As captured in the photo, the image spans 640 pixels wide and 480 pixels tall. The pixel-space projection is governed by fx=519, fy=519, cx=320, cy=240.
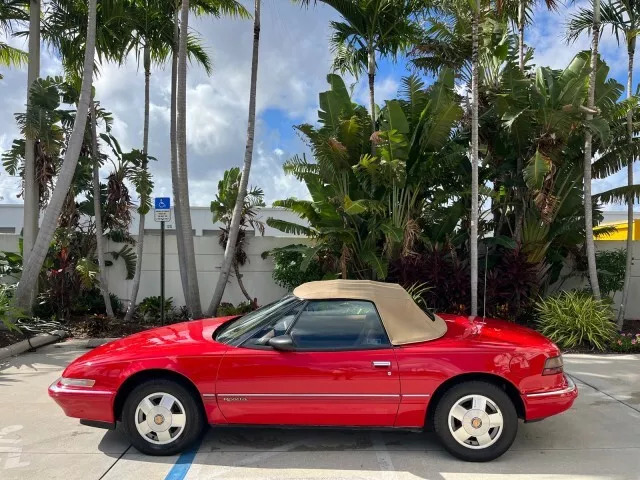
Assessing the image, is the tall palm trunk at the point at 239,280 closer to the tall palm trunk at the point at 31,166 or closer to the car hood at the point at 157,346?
the tall palm trunk at the point at 31,166

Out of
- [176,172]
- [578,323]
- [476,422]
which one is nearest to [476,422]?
[476,422]

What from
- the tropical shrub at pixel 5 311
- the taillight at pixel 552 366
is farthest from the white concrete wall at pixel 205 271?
the taillight at pixel 552 366

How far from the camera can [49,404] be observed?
19.0 feet

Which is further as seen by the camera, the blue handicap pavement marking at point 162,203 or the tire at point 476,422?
the blue handicap pavement marking at point 162,203

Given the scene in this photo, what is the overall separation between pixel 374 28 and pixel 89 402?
938cm

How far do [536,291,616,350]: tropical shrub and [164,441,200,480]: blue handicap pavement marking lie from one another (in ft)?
22.2

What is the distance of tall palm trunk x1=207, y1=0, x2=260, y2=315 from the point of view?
10.4 metres

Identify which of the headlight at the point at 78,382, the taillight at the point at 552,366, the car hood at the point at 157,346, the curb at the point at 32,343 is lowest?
the curb at the point at 32,343

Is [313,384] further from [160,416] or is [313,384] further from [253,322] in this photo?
[160,416]

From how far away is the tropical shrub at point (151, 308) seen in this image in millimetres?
11125

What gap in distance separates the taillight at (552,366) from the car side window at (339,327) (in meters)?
1.31

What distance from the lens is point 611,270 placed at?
35.0 ft

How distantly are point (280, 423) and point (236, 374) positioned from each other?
0.55m

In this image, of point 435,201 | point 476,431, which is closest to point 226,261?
point 435,201
